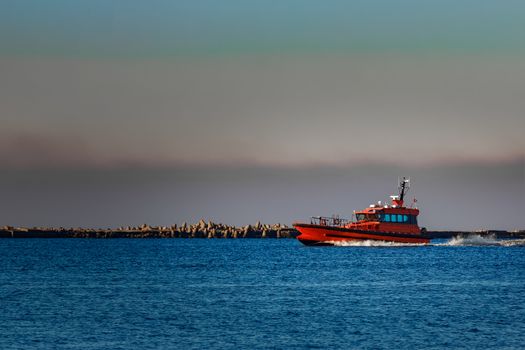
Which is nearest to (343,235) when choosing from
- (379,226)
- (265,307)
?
(379,226)

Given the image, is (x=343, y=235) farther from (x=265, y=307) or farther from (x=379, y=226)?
(x=265, y=307)

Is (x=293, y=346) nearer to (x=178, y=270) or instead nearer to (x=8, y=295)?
(x=8, y=295)

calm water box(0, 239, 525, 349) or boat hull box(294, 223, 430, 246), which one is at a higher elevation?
boat hull box(294, 223, 430, 246)

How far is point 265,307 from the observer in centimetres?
5216

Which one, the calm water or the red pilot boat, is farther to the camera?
the red pilot boat

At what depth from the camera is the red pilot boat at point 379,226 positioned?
113 meters

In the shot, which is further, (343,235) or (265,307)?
(343,235)

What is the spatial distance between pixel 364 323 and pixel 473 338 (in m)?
6.47

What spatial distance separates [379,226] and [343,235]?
15.9 ft

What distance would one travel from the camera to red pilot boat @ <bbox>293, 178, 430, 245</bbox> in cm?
11338

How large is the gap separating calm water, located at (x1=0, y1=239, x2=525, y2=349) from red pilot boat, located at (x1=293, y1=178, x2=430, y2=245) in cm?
2585

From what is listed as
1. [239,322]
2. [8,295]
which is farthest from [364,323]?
[8,295]

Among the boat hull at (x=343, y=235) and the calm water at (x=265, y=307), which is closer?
the calm water at (x=265, y=307)

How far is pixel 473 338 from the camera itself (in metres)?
40.3
